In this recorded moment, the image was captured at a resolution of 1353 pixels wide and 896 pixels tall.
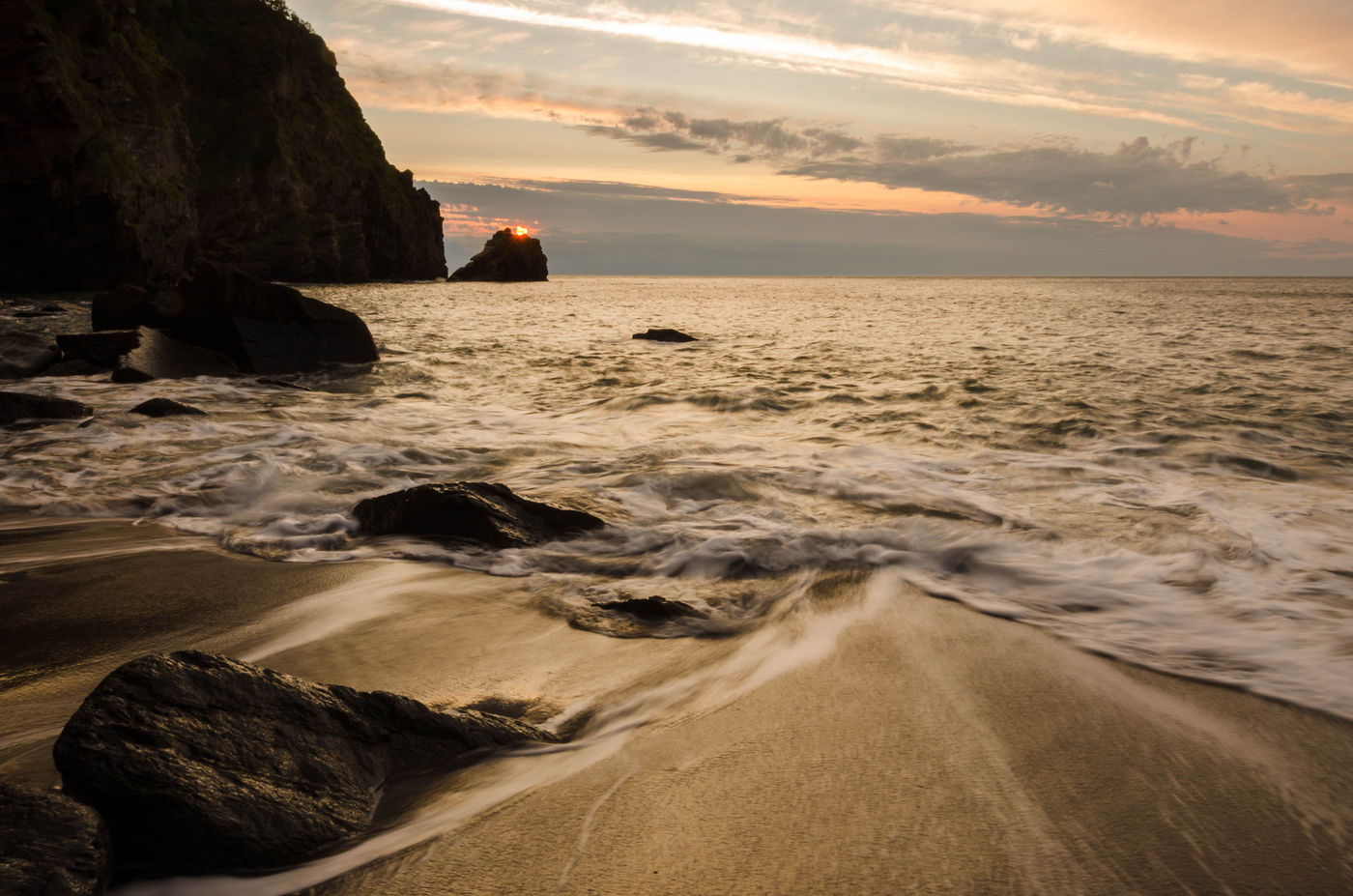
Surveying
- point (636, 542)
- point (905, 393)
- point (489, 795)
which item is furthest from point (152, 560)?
point (905, 393)

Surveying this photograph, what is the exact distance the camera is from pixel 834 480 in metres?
6.32

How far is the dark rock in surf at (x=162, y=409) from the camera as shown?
8258 mm

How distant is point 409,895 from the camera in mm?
1794

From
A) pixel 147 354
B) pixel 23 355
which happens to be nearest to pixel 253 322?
pixel 147 354

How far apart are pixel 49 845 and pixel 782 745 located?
183cm

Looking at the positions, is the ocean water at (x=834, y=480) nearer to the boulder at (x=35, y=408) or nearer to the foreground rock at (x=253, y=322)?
the boulder at (x=35, y=408)

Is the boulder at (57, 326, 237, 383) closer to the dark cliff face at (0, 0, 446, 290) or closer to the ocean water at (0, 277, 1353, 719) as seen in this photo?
the ocean water at (0, 277, 1353, 719)

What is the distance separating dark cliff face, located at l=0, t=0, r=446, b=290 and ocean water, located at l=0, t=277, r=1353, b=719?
82.5 feet

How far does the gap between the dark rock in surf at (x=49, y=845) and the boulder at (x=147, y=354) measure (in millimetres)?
11257

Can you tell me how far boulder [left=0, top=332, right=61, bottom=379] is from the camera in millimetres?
11375

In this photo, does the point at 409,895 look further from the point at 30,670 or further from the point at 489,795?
the point at 30,670

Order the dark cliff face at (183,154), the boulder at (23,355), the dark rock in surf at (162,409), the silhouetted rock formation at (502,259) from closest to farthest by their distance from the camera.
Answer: the dark rock in surf at (162,409)
the boulder at (23,355)
the dark cliff face at (183,154)
the silhouetted rock formation at (502,259)

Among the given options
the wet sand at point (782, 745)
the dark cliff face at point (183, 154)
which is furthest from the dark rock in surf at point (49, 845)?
the dark cliff face at point (183, 154)

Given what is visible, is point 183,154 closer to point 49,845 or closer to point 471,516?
point 471,516
